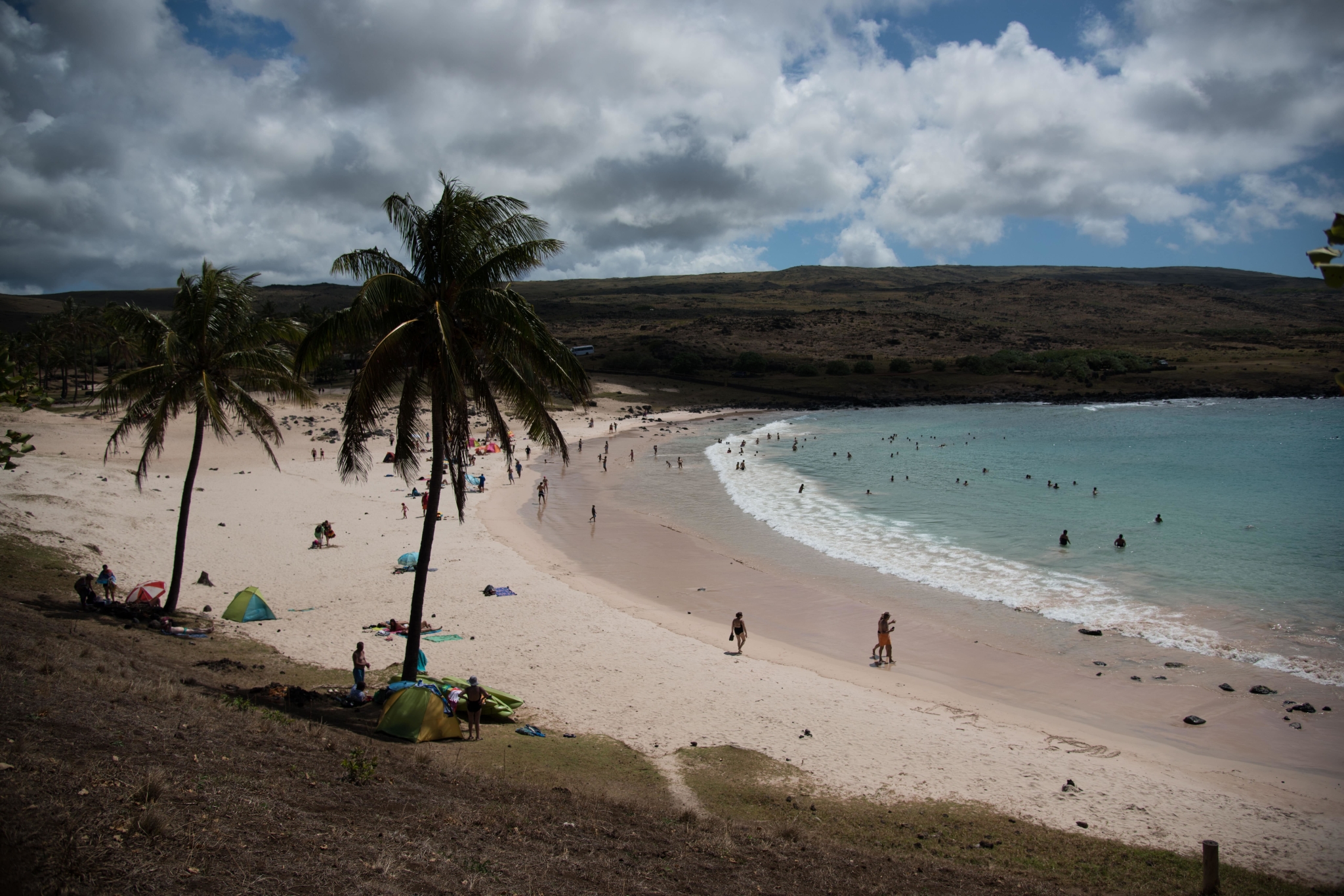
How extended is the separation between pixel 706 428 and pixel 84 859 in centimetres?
6322

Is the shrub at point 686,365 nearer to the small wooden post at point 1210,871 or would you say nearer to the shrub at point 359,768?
the shrub at point 359,768

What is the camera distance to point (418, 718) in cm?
1083

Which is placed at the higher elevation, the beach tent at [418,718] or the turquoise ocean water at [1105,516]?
the turquoise ocean water at [1105,516]

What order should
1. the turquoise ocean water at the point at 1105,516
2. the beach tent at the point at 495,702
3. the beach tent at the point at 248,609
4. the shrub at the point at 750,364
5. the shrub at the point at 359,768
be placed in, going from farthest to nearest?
the shrub at the point at 750,364, the turquoise ocean water at the point at 1105,516, the beach tent at the point at 248,609, the beach tent at the point at 495,702, the shrub at the point at 359,768

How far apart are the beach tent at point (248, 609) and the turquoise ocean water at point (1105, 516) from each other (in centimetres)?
1723

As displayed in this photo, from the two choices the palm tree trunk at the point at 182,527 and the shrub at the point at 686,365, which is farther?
the shrub at the point at 686,365

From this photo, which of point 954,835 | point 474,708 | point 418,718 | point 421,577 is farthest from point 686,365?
point 954,835

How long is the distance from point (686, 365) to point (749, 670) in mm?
83402

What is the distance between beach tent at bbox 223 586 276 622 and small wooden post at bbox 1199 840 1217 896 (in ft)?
53.8

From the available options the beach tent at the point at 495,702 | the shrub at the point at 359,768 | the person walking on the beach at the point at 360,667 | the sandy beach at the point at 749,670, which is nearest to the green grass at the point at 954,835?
the sandy beach at the point at 749,670

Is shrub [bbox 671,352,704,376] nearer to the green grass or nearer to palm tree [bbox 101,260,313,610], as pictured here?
palm tree [bbox 101,260,313,610]

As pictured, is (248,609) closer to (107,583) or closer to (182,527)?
(182,527)

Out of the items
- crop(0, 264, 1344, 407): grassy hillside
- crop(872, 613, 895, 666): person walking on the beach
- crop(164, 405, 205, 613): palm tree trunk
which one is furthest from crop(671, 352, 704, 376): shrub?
crop(164, 405, 205, 613): palm tree trunk

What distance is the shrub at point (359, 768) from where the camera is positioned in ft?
25.8
